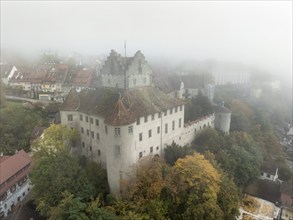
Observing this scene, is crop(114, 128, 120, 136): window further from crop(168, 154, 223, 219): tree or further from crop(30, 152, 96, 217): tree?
crop(168, 154, 223, 219): tree

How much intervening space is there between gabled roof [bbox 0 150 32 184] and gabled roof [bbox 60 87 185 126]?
590 inches

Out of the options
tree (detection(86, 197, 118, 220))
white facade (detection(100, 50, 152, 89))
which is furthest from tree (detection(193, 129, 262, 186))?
tree (detection(86, 197, 118, 220))

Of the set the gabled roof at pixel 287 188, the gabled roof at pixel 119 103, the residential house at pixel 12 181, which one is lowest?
the gabled roof at pixel 287 188

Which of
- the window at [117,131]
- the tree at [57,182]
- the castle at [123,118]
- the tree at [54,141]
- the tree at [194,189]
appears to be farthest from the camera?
the tree at [54,141]

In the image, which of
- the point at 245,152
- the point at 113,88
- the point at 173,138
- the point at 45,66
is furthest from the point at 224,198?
the point at 45,66

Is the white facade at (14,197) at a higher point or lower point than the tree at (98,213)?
lower

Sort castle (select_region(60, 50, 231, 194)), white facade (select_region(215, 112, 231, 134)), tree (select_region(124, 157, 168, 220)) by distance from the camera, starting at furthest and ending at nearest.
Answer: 1. white facade (select_region(215, 112, 231, 134))
2. castle (select_region(60, 50, 231, 194))
3. tree (select_region(124, 157, 168, 220))

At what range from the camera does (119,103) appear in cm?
3800

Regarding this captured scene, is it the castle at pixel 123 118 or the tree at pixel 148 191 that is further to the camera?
the castle at pixel 123 118

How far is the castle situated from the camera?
38.4 metres

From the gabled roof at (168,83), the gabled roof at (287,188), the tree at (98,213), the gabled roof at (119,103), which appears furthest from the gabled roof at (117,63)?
the gabled roof at (287,188)

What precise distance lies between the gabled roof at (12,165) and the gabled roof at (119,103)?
1498cm

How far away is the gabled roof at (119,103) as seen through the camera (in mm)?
37938

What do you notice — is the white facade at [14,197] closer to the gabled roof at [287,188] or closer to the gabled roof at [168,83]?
the gabled roof at [168,83]
